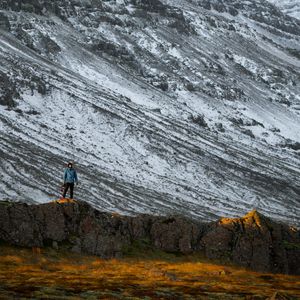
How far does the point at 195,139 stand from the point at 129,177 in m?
15.4

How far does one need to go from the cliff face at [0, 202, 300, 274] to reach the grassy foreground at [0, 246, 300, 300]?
569mm

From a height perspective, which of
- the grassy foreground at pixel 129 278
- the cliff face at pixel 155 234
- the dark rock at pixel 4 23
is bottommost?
the grassy foreground at pixel 129 278

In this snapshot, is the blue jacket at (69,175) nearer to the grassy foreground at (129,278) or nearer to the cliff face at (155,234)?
the cliff face at (155,234)

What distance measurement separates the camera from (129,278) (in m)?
16.8

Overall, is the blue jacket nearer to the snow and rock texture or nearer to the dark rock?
the snow and rock texture

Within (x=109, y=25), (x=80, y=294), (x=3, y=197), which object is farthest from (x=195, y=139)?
(x=80, y=294)

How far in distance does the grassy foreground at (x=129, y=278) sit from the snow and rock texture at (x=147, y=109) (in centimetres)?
2661

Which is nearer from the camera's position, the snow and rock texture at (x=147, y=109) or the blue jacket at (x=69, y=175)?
the blue jacket at (x=69, y=175)

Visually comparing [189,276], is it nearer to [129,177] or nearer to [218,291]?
[218,291]

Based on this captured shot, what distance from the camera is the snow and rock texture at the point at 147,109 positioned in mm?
53188

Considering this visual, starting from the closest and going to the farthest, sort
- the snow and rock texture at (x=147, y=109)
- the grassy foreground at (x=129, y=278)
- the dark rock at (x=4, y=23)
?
the grassy foreground at (x=129, y=278) < the snow and rock texture at (x=147, y=109) < the dark rock at (x=4, y=23)

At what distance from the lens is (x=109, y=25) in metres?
103

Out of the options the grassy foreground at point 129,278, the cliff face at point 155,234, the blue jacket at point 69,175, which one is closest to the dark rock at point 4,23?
the blue jacket at point 69,175

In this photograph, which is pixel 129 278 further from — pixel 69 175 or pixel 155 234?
pixel 69 175
